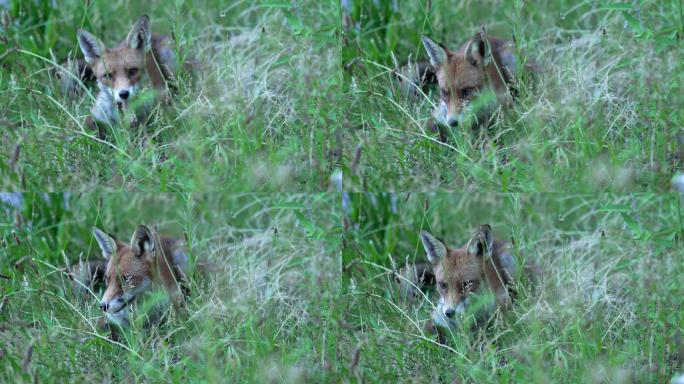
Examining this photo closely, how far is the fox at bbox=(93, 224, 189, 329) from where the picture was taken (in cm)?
496

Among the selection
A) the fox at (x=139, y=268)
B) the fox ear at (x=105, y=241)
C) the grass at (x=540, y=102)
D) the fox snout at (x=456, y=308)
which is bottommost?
the fox snout at (x=456, y=308)

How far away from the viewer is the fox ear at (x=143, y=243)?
16.4ft

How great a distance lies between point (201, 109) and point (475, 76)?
1.41 metres

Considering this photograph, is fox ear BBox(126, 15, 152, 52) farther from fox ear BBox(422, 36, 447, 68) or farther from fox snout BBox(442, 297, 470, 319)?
fox snout BBox(442, 297, 470, 319)

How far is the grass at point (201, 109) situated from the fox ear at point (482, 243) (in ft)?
2.65

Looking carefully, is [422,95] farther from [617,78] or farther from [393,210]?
[617,78]

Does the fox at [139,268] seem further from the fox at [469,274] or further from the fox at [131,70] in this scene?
the fox at [469,274]

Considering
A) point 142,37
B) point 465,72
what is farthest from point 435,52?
point 142,37

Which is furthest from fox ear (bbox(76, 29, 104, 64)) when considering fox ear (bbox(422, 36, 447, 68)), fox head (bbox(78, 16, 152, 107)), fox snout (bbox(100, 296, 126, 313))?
fox ear (bbox(422, 36, 447, 68))

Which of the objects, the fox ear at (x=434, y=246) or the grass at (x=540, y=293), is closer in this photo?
the grass at (x=540, y=293)

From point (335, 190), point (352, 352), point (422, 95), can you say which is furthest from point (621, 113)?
point (352, 352)

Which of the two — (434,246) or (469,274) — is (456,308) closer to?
(469,274)

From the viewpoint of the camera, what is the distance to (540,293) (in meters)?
4.91

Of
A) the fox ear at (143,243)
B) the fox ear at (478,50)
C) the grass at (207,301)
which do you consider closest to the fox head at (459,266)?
the grass at (207,301)
